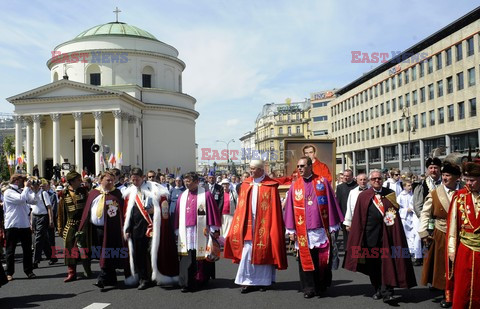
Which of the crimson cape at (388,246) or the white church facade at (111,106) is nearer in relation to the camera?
the crimson cape at (388,246)

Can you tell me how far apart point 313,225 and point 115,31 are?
192 ft

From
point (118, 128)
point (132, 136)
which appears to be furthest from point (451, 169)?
point (132, 136)

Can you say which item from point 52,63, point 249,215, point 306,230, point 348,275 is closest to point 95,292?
point 249,215

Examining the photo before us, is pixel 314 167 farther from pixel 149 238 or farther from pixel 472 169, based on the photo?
pixel 472 169

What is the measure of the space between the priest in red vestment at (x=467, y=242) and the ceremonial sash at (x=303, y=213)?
2.26 meters

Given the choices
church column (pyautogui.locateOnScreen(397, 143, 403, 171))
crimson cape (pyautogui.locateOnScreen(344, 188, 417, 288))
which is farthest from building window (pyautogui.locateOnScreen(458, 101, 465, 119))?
crimson cape (pyautogui.locateOnScreen(344, 188, 417, 288))

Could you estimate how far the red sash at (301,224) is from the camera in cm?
764

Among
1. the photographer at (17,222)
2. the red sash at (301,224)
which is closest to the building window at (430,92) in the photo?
the red sash at (301,224)

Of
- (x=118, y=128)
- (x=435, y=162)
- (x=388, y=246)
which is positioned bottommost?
(x=388, y=246)

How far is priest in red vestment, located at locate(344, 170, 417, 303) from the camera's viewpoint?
7148 mm

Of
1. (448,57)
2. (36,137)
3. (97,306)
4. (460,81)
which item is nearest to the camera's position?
(97,306)

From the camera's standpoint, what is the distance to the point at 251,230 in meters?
8.12

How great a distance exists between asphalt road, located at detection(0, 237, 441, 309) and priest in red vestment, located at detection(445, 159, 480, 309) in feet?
4.61

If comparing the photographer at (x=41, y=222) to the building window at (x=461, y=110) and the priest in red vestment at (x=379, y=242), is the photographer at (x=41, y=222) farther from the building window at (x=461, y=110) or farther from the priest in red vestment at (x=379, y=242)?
the building window at (x=461, y=110)
